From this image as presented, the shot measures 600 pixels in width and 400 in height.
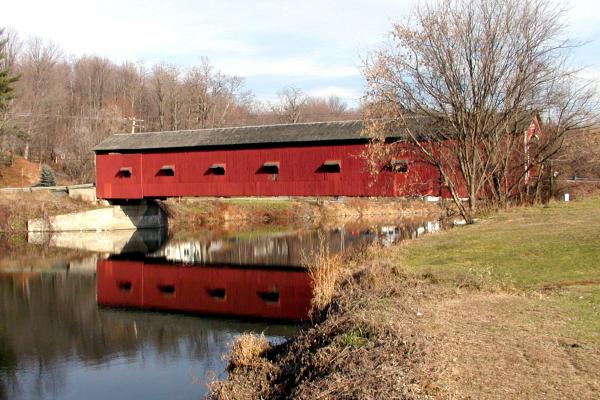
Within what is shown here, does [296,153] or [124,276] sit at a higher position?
[296,153]

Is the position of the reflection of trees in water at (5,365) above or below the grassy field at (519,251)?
below

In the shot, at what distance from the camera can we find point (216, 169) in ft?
84.9

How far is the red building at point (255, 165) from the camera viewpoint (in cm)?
2234

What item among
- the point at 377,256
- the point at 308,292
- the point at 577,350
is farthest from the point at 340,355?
the point at 308,292

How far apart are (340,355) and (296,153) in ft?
59.0

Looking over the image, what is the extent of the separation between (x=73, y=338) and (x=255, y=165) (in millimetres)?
13489

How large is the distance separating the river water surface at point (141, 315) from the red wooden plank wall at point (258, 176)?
2489 millimetres

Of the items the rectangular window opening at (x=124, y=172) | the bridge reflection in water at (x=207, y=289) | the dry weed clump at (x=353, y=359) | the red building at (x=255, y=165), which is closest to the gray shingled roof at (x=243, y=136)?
the red building at (x=255, y=165)

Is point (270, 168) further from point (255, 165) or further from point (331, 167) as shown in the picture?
point (331, 167)

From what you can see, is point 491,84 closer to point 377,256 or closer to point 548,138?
point 548,138

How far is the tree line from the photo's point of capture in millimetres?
46094

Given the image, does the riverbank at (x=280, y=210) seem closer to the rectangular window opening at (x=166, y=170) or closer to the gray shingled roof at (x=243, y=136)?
the gray shingled roof at (x=243, y=136)

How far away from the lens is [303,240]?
2748cm

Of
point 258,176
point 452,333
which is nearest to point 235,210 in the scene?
point 258,176
